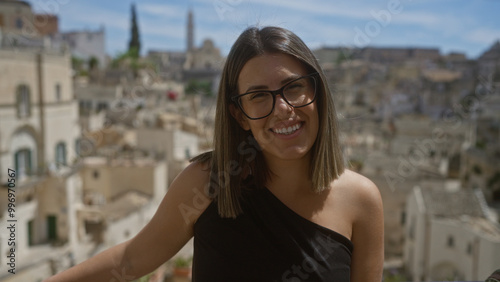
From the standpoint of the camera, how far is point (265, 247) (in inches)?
40.7

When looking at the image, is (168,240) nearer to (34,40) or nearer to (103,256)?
(103,256)

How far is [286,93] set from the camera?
104 cm

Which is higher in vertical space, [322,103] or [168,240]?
[322,103]

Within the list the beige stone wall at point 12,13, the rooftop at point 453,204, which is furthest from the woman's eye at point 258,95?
the beige stone wall at point 12,13

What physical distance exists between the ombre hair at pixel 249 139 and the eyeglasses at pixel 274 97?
0.09ft

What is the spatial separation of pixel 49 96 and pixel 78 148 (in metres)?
1.95

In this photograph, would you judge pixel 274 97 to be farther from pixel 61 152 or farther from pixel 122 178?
pixel 61 152

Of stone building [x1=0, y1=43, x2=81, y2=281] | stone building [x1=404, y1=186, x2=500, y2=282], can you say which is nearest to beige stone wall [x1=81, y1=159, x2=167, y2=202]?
stone building [x1=0, y1=43, x2=81, y2=281]

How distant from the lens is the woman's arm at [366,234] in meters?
1.12

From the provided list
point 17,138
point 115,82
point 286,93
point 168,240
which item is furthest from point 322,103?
point 115,82

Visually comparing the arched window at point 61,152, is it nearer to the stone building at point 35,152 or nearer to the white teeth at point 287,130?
the stone building at point 35,152

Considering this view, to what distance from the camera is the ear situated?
1111 millimetres

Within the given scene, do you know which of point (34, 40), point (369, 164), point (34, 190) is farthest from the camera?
point (369, 164)

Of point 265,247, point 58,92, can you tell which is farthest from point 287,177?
point 58,92
